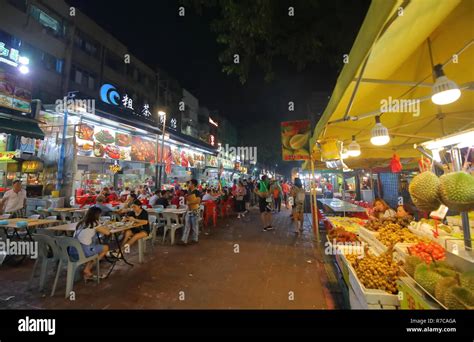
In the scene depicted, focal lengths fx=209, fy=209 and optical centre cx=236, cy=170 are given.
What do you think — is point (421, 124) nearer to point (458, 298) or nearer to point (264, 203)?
point (458, 298)

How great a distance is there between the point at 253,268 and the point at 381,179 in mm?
11232

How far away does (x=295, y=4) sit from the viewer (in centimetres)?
451

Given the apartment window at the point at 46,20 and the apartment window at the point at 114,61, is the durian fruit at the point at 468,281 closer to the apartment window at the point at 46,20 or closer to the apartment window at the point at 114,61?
the apartment window at the point at 46,20

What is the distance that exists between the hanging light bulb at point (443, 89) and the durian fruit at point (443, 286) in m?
1.54

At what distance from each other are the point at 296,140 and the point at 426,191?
5451mm

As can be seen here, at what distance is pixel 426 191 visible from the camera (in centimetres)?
193

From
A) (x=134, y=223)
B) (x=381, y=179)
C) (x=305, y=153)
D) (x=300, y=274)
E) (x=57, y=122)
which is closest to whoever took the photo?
(x=300, y=274)

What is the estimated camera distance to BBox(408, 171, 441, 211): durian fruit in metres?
1.91

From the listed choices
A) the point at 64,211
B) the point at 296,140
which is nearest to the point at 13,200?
the point at 64,211

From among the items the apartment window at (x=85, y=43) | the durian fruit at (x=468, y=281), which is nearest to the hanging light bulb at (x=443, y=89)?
the durian fruit at (x=468, y=281)

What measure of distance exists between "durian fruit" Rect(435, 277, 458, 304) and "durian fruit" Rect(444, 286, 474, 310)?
4 cm

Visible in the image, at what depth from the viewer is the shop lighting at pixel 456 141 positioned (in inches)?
77.8
